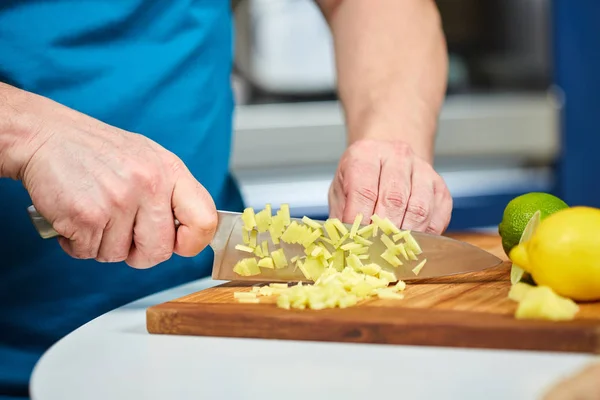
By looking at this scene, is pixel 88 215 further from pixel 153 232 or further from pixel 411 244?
pixel 411 244

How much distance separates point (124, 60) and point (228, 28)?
24 centimetres

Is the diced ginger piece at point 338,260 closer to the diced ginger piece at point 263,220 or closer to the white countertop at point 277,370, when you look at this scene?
the diced ginger piece at point 263,220

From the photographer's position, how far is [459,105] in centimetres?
242

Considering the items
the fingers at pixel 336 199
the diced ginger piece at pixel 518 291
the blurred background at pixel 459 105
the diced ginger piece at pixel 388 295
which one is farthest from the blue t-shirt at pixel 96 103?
the blurred background at pixel 459 105

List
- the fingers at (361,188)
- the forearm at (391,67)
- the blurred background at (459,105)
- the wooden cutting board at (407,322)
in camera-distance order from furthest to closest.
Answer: the blurred background at (459,105) → the forearm at (391,67) → the fingers at (361,188) → the wooden cutting board at (407,322)

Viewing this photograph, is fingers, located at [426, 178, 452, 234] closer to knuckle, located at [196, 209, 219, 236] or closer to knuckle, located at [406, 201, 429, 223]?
knuckle, located at [406, 201, 429, 223]

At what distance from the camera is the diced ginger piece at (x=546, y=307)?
0.82 m

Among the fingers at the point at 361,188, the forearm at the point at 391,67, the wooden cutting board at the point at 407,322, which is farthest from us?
the forearm at the point at 391,67

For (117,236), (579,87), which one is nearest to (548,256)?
(117,236)

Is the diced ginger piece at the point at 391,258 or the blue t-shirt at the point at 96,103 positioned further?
the blue t-shirt at the point at 96,103

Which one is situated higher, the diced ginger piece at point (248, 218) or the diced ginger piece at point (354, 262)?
the diced ginger piece at point (248, 218)

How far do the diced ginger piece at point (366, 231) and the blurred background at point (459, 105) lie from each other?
118cm

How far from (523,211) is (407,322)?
351 millimetres

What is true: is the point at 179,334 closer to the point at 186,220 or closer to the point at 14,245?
the point at 186,220
